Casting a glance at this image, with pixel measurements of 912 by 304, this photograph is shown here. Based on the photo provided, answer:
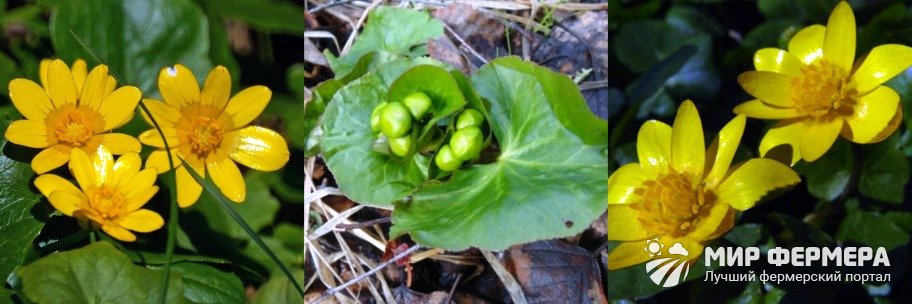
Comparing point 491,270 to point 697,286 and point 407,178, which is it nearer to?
point 407,178

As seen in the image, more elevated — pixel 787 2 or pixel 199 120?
pixel 787 2

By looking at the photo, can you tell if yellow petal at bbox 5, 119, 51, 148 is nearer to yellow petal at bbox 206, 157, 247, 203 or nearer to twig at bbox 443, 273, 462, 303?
yellow petal at bbox 206, 157, 247, 203

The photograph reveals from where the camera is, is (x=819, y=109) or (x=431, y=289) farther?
(x=431, y=289)

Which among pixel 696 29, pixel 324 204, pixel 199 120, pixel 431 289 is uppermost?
pixel 696 29

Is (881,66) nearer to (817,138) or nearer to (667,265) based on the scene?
(817,138)

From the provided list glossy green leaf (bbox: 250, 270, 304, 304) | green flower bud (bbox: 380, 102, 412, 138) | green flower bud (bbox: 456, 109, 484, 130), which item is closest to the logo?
green flower bud (bbox: 456, 109, 484, 130)

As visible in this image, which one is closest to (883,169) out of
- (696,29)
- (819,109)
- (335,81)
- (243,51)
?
(819,109)
